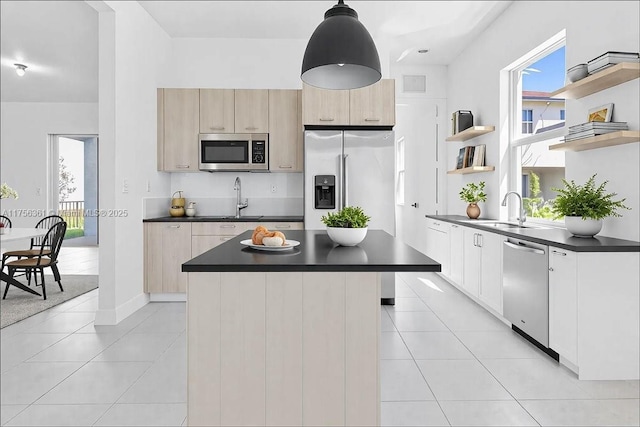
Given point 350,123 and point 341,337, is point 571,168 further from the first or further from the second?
point 341,337

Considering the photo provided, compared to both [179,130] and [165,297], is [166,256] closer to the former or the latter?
[165,297]

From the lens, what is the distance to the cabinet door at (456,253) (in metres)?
4.61

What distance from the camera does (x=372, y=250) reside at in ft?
6.81

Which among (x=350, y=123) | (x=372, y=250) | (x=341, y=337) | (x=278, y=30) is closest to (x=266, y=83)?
(x=278, y=30)

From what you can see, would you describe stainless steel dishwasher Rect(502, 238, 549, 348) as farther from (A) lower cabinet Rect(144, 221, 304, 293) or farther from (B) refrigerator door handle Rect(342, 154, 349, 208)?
(A) lower cabinet Rect(144, 221, 304, 293)

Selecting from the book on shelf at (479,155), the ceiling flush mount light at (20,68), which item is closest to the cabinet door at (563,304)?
the book on shelf at (479,155)

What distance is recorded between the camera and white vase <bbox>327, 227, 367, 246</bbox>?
84.6 inches

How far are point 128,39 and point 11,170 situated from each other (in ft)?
18.6

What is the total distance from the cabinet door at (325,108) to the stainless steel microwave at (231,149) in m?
0.62

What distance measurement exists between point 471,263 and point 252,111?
9.50 feet

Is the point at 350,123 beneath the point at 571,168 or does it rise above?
above

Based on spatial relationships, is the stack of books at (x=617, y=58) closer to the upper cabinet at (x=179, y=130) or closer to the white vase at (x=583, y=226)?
the white vase at (x=583, y=226)

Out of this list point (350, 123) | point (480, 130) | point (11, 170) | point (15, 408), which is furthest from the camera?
point (11, 170)

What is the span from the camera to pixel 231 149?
187 inches
